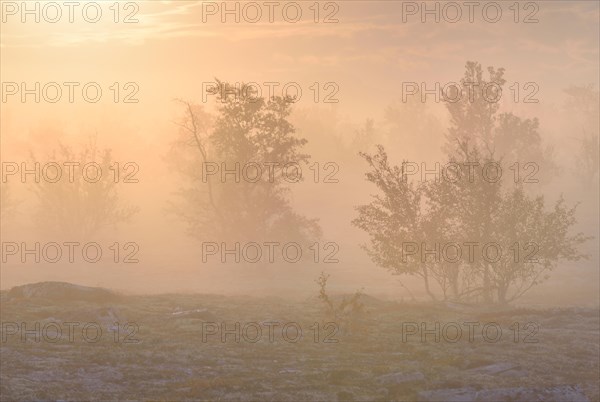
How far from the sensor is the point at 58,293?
4931cm

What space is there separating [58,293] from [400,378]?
79.9 ft

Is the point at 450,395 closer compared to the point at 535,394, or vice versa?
the point at 535,394

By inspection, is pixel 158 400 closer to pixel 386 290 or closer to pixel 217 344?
pixel 217 344

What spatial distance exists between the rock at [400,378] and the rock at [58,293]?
22827 millimetres

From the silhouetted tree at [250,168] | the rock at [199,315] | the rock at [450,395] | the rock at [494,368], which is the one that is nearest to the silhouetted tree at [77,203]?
the silhouetted tree at [250,168]

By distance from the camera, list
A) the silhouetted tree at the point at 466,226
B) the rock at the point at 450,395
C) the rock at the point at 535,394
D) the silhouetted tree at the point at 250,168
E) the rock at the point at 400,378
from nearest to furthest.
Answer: the rock at the point at 535,394, the rock at the point at 450,395, the rock at the point at 400,378, the silhouetted tree at the point at 466,226, the silhouetted tree at the point at 250,168

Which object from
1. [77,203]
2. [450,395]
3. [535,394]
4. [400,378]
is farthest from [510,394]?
[77,203]

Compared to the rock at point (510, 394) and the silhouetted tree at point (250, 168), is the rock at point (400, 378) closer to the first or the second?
the rock at point (510, 394)

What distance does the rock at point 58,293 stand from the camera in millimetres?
48688

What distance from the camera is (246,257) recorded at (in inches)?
3455

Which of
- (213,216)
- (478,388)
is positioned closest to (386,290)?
(213,216)

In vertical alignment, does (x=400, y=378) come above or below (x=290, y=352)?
below

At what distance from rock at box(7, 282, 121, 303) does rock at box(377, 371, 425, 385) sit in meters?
22.8

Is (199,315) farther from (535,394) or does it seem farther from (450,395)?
(535,394)
